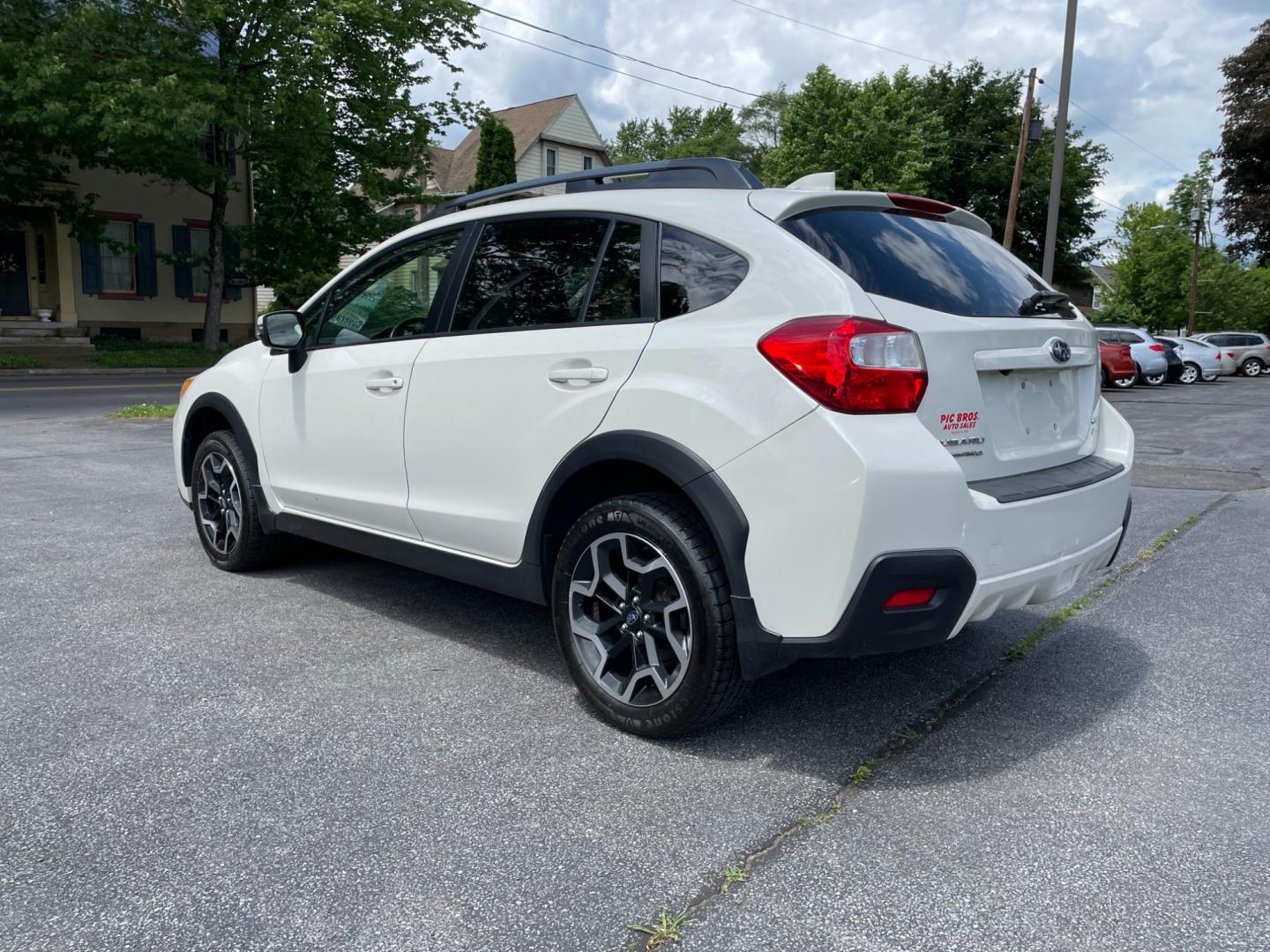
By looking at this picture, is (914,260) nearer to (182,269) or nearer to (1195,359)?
(182,269)

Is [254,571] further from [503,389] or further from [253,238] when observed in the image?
[253,238]

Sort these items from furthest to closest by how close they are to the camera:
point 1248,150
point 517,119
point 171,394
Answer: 1. point 517,119
2. point 1248,150
3. point 171,394

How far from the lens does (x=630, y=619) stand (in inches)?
128

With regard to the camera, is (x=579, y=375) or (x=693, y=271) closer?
(x=693, y=271)

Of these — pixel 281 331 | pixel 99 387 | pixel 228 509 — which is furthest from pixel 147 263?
pixel 281 331

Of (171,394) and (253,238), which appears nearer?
(171,394)

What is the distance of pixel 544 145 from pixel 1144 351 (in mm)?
29701

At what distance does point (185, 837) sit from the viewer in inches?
103

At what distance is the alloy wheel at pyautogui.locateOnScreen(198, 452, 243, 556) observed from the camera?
17.1ft

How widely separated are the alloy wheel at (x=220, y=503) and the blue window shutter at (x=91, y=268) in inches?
937

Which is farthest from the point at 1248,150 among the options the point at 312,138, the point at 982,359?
the point at 982,359

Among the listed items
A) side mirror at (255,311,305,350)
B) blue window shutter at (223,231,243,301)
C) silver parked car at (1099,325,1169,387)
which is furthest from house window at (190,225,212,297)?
side mirror at (255,311,305,350)

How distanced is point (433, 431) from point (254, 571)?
1.93m

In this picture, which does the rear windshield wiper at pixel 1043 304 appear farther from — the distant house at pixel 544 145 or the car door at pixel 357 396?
the distant house at pixel 544 145
